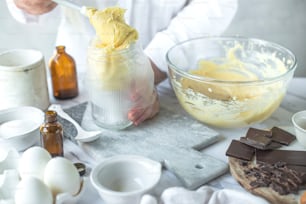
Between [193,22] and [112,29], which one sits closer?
[112,29]

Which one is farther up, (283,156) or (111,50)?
(111,50)

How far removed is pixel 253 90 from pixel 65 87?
362 millimetres

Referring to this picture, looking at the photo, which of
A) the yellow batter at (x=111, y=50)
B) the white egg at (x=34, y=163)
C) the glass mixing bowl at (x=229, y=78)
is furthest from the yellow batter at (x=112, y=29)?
the white egg at (x=34, y=163)

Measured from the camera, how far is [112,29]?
683 mm

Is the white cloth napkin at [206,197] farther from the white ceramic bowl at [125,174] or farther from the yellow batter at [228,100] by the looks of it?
the yellow batter at [228,100]

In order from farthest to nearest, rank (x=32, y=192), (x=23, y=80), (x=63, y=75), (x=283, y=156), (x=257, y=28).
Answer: (x=257, y=28) → (x=63, y=75) → (x=23, y=80) → (x=283, y=156) → (x=32, y=192)

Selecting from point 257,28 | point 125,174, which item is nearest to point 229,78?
point 125,174

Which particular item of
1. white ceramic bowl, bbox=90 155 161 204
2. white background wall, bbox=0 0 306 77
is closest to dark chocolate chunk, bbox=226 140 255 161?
white ceramic bowl, bbox=90 155 161 204

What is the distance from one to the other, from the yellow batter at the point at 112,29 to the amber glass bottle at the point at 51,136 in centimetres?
15

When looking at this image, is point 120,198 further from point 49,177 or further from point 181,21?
point 181,21

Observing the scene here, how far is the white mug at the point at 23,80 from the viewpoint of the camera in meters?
0.72

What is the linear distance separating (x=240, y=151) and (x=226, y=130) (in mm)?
109

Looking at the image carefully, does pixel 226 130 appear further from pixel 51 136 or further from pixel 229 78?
pixel 51 136

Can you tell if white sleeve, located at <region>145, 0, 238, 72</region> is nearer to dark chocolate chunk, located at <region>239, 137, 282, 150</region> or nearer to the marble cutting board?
the marble cutting board
